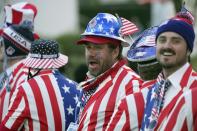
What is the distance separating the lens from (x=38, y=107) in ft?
27.5

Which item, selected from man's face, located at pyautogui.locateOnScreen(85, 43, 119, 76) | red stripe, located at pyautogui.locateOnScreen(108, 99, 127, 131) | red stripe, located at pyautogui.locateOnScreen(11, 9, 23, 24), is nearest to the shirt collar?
red stripe, located at pyautogui.locateOnScreen(108, 99, 127, 131)

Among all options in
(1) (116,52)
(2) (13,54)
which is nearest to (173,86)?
(1) (116,52)

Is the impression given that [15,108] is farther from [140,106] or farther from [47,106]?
[140,106]

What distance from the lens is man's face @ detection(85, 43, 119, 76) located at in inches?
303

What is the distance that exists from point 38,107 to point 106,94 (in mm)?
1062

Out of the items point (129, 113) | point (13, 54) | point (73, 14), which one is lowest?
point (73, 14)

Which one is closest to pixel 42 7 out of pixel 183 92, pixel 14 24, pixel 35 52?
pixel 14 24

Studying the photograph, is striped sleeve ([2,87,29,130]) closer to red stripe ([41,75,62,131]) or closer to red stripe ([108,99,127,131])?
red stripe ([41,75,62,131])

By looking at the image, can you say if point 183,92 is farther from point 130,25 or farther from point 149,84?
point 130,25

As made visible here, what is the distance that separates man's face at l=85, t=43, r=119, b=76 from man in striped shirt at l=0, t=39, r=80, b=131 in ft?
2.95

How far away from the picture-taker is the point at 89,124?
7.49 metres

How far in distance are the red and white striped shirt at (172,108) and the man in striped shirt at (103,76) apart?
0.45m

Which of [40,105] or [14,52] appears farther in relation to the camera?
[14,52]

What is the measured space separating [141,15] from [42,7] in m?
5.68
